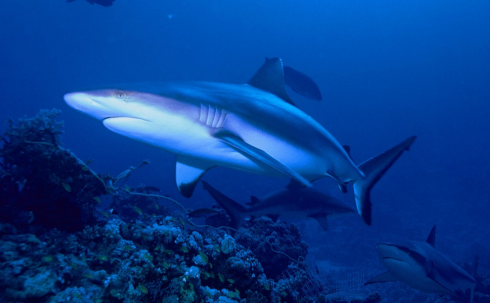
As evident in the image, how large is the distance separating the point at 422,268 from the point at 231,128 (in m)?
4.94

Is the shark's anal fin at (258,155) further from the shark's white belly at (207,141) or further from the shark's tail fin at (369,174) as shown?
the shark's tail fin at (369,174)

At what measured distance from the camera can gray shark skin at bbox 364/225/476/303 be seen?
4867 millimetres

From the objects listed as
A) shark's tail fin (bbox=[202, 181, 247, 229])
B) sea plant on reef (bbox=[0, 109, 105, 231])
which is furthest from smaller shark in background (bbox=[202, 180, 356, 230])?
sea plant on reef (bbox=[0, 109, 105, 231])

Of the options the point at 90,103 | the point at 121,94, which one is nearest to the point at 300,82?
the point at 121,94

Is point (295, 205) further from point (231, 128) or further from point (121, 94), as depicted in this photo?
point (121, 94)

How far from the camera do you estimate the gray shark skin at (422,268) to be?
16.0ft

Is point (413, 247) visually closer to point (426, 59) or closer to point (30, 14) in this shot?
point (30, 14)

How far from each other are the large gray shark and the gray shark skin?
1644 mm

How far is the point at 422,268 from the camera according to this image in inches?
192

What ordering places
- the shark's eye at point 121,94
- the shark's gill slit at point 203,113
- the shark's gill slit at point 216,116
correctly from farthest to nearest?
the shark's gill slit at point 216,116, the shark's gill slit at point 203,113, the shark's eye at point 121,94

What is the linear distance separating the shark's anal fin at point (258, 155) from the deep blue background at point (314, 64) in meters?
29.1

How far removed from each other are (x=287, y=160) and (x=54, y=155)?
290cm

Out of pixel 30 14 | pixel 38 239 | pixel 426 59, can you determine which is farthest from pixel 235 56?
pixel 38 239

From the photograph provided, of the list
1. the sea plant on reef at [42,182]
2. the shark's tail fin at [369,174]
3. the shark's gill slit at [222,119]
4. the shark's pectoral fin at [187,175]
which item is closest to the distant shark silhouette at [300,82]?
the shark's tail fin at [369,174]
